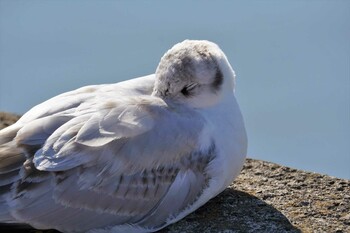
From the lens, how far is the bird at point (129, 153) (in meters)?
4.09

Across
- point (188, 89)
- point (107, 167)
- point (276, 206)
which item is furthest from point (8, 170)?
point (276, 206)

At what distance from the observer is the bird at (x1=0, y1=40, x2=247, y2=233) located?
4.09m

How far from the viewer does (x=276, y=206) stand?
179 inches

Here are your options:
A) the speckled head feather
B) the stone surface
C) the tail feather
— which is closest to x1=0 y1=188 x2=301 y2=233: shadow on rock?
the stone surface

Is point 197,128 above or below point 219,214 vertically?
above

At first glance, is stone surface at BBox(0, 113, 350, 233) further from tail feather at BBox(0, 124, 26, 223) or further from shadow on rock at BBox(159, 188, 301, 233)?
tail feather at BBox(0, 124, 26, 223)

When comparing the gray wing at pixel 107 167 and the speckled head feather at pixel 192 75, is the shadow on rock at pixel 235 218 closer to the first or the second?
the gray wing at pixel 107 167

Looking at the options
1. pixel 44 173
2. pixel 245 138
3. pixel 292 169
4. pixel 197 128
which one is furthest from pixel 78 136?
pixel 292 169

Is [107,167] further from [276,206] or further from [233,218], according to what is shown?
[276,206]

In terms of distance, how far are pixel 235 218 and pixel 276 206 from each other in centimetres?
23

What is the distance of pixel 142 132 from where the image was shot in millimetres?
4188

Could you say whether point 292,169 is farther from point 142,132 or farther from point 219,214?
point 142,132

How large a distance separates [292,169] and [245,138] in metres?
0.60

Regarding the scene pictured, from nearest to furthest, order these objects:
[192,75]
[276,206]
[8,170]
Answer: [8,170], [192,75], [276,206]
